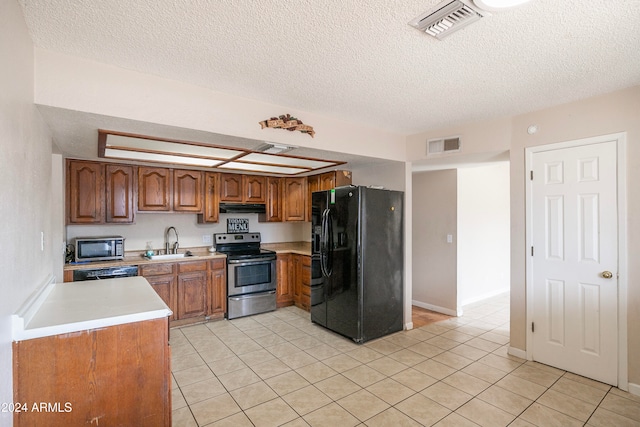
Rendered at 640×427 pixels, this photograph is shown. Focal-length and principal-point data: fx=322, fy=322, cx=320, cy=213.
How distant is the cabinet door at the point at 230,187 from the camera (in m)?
4.66

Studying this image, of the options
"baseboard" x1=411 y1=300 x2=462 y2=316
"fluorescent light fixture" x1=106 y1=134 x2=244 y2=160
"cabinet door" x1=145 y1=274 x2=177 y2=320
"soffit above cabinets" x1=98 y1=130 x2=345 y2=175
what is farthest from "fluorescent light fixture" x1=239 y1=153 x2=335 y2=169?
"baseboard" x1=411 y1=300 x2=462 y2=316

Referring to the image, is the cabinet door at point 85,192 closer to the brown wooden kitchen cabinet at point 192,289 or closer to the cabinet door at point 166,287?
the cabinet door at point 166,287

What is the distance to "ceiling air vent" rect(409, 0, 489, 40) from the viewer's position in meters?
1.51

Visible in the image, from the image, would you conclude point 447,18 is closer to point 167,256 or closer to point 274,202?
point 274,202

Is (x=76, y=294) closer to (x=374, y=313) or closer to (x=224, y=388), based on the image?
(x=224, y=388)

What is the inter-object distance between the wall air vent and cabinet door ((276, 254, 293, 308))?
2.57 m

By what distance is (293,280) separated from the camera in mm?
4984

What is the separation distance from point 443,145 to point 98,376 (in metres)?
3.58

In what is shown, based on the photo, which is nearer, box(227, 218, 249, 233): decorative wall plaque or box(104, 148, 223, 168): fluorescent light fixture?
box(104, 148, 223, 168): fluorescent light fixture

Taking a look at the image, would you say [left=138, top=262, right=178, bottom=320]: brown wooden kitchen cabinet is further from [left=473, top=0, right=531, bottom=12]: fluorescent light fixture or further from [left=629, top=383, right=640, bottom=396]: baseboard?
[left=629, top=383, right=640, bottom=396]: baseboard

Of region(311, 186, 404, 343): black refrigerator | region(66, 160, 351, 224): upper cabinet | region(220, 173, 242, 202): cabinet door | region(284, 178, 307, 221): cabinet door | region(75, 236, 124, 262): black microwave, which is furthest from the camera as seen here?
region(284, 178, 307, 221): cabinet door

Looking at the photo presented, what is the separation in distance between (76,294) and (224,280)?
90.7 inches

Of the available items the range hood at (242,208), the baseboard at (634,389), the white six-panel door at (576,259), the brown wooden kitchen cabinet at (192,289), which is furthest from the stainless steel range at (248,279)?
the baseboard at (634,389)

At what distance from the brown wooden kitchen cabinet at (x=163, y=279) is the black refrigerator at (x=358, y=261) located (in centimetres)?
174
